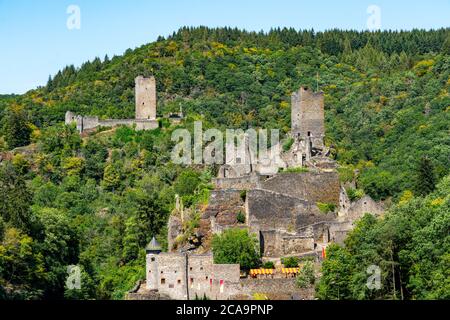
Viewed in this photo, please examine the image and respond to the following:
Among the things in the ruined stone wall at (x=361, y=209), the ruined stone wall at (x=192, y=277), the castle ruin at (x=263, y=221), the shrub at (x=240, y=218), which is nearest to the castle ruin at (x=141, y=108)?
the castle ruin at (x=263, y=221)

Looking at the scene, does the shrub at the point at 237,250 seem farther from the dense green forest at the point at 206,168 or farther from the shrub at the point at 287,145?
the shrub at the point at 287,145

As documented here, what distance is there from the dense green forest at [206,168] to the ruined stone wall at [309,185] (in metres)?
1.80

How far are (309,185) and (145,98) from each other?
2858 centimetres

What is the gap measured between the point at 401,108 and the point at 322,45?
2918 centimetres

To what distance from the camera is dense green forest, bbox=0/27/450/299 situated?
48188 mm

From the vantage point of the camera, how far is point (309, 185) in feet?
183

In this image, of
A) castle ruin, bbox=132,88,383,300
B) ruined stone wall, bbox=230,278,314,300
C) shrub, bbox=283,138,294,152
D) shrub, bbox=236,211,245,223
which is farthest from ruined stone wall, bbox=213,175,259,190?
ruined stone wall, bbox=230,278,314,300

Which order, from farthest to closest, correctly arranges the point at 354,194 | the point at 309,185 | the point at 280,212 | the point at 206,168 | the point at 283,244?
the point at 206,168
the point at 309,185
the point at 354,194
the point at 280,212
the point at 283,244

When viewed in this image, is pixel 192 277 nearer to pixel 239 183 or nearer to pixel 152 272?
pixel 152 272

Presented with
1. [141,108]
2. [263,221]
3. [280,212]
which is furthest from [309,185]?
[141,108]

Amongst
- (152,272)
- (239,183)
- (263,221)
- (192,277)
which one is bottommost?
(192,277)
